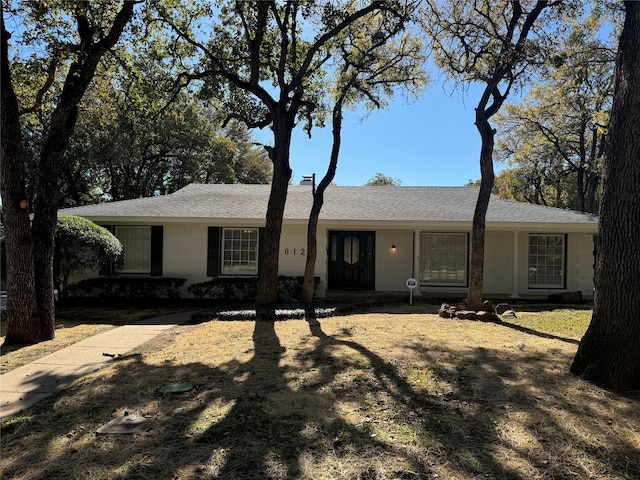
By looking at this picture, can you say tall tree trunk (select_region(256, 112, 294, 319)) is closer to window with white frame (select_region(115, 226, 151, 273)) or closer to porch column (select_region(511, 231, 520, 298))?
window with white frame (select_region(115, 226, 151, 273))

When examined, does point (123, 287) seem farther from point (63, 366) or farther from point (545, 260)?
point (545, 260)

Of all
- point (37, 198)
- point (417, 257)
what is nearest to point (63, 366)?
point (37, 198)

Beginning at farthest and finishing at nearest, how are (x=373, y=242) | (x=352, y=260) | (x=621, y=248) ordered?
(x=352, y=260) → (x=373, y=242) → (x=621, y=248)

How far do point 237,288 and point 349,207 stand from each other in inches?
169

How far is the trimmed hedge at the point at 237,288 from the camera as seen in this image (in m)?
11.6

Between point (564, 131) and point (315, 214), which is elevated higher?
point (564, 131)

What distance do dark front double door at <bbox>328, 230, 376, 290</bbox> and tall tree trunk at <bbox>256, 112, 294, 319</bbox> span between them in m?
4.27

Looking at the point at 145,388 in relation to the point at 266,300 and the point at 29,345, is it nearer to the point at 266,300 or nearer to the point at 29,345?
the point at 29,345

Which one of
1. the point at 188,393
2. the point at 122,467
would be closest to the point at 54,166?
the point at 188,393

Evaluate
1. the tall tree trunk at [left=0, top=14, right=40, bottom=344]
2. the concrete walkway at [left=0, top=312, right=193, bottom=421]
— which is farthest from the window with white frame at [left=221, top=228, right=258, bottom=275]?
the tall tree trunk at [left=0, top=14, right=40, bottom=344]

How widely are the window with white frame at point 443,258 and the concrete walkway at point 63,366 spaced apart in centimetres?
834

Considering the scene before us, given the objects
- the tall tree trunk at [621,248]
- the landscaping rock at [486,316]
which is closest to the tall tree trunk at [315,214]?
the landscaping rock at [486,316]

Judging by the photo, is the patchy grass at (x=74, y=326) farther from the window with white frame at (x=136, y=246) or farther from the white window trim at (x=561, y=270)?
the white window trim at (x=561, y=270)

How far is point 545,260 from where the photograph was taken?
42.4 ft
